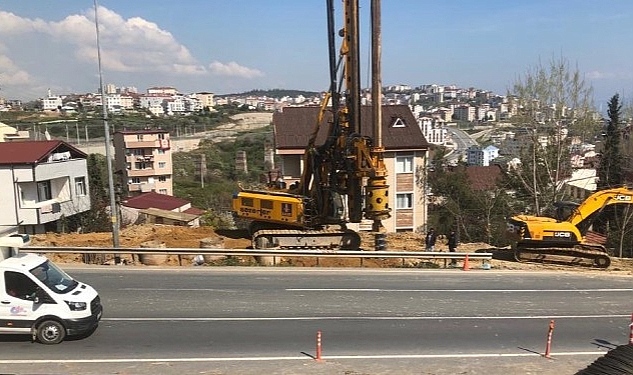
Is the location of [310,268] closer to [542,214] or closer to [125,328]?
[125,328]

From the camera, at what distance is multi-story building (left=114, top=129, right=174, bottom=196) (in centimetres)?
7631

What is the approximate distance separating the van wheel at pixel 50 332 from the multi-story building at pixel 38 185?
25.1m

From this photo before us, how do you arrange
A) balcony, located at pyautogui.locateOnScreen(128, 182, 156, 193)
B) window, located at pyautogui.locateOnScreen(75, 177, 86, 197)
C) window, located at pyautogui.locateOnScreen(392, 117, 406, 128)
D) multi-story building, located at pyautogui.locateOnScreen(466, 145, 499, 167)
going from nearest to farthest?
window, located at pyautogui.locateOnScreen(75, 177, 86, 197) → window, located at pyautogui.locateOnScreen(392, 117, 406, 128) → balcony, located at pyautogui.locateOnScreen(128, 182, 156, 193) → multi-story building, located at pyautogui.locateOnScreen(466, 145, 499, 167)

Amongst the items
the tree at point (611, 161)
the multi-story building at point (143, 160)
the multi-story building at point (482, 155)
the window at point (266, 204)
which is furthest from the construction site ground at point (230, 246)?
the multi-story building at point (482, 155)

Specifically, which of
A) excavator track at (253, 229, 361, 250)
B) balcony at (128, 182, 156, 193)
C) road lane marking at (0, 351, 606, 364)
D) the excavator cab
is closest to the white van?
road lane marking at (0, 351, 606, 364)

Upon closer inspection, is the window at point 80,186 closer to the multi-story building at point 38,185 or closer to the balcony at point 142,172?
the multi-story building at point 38,185

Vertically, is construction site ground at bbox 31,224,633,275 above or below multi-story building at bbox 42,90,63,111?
below

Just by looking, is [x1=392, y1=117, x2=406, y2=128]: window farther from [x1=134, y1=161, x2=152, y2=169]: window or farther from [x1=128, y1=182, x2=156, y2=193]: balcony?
[x1=134, y1=161, x2=152, y2=169]: window

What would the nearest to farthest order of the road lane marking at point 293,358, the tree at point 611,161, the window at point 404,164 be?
the road lane marking at point 293,358
the window at point 404,164
the tree at point 611,161

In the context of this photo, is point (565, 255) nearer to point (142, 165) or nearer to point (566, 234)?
point (566, 234)

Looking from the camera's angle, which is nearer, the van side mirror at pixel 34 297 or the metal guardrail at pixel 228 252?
the van side mirror at pixel 34 297

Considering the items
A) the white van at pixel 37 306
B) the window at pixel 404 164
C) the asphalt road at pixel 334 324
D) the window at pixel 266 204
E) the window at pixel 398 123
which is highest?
the window at pixel 398 123

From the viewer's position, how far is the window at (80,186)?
37719 mm

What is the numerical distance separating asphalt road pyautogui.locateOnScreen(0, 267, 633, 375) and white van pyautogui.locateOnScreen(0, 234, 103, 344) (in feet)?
1.26
